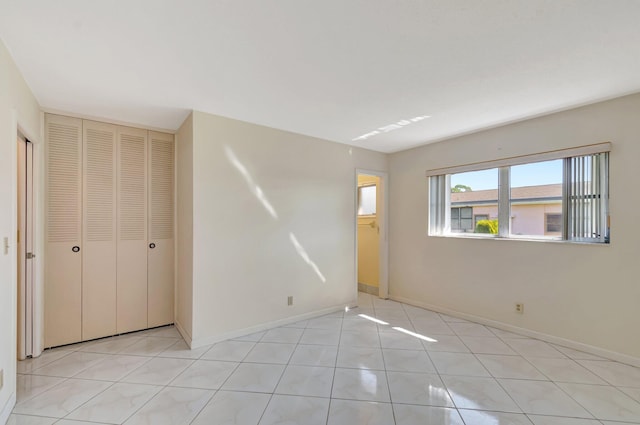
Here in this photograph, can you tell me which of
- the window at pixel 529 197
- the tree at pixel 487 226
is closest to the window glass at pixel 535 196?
the window at pixel 529 197

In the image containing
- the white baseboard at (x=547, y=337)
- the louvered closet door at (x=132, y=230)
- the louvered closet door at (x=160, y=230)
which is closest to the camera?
the white baseboard at (x=547, y=337)

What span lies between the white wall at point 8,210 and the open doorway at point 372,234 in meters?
3.58

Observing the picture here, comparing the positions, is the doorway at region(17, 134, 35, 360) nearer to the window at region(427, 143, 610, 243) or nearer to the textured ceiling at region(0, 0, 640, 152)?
the textured ceiling at region(0, 0, 640, 152)

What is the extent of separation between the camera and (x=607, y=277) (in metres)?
2.63

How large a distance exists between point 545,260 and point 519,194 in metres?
0.77

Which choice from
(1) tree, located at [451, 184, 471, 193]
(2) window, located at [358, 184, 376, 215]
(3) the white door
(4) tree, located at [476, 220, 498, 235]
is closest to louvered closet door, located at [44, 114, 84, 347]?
(3) the white door

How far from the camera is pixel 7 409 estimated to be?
181 cm

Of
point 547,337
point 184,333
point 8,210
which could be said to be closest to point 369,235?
point 547,337

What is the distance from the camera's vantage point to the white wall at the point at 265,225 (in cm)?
294

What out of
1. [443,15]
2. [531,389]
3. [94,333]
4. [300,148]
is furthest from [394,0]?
[94,333]

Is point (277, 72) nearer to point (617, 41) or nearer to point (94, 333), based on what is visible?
point (617, 41)

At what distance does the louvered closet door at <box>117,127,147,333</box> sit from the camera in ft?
10.4

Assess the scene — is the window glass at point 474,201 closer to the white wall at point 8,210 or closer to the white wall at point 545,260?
the white wall at point 545,260

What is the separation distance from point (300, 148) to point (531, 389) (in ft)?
10.6
